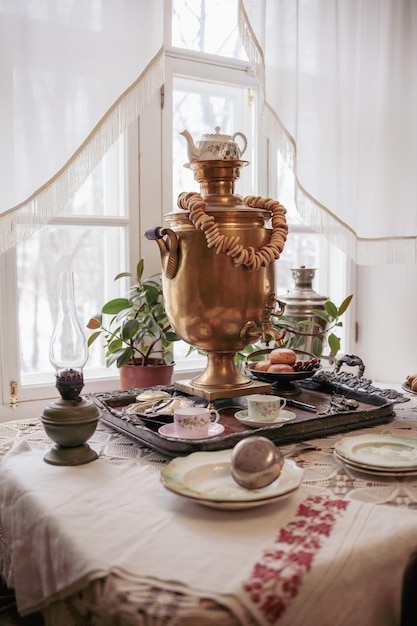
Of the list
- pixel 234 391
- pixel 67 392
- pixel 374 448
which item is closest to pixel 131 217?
pixel 234 391

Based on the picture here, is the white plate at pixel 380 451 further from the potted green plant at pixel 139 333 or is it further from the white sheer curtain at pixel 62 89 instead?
the white sheer curtain at pixel 62 89

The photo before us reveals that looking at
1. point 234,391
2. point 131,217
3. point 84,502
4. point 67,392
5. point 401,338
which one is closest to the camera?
point 84,502

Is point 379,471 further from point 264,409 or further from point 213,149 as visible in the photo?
point 213,149

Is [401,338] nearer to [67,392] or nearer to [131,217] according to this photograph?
[131,217]

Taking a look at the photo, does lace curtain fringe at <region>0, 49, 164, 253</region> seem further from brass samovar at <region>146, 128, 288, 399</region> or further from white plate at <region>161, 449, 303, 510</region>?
white plate at <region>161, 449, 303, 510</region>

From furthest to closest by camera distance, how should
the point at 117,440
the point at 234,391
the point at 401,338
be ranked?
the point at 401,338 → the point at 234,391 → the point at 117,440

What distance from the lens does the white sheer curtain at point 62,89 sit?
1.47 m

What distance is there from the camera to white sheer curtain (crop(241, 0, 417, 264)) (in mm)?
1888

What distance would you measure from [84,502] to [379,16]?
1.96 meters

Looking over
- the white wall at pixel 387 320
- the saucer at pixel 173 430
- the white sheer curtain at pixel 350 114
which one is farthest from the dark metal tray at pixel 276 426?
the white wall at pixel 387 320

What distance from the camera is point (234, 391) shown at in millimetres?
1105

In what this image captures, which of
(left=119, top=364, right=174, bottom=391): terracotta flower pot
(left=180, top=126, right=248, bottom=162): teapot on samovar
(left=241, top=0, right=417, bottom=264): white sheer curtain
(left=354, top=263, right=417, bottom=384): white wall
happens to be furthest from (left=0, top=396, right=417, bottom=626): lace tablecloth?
(left=354, top=263, right=417, bottom=384): white wall

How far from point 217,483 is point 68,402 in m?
0.27

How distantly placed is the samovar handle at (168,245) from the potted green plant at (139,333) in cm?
49
